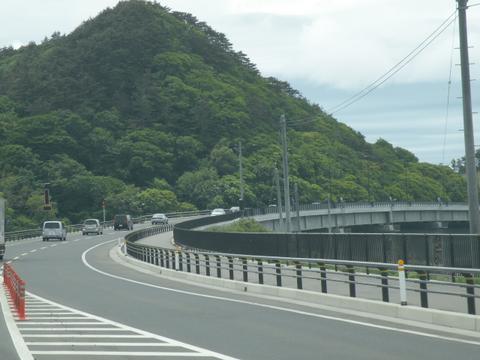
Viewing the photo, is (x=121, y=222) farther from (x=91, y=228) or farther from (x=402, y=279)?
(x=402, y=279)

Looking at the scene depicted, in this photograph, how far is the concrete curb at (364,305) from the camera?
15797 mm

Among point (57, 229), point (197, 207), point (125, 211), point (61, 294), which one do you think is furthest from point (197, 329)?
point (197, 207)

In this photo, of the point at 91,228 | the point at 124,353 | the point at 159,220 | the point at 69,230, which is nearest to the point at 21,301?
the point at 124,353

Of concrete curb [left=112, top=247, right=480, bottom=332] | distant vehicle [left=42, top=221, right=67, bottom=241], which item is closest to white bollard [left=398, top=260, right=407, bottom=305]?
concrete curb [left=112, top=247, right=480, bottom=332]

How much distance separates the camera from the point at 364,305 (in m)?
19.5

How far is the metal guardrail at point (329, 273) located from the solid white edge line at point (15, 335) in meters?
6.89

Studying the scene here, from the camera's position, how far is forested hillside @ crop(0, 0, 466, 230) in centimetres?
13875

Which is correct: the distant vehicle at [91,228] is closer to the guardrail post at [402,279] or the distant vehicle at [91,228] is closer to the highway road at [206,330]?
the highway road at [206,330]

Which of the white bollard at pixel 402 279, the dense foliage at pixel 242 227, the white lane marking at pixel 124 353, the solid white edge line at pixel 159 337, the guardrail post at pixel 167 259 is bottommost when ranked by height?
the dense foliage at pixel 242 227

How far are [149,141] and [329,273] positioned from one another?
13912 cm

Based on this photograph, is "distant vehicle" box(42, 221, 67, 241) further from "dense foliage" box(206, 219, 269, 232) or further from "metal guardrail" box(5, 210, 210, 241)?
"dense foliage" box(206, 219, 269, 232)

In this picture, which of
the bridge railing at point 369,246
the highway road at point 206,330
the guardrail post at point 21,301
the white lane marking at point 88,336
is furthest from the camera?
the bridge railing at point 369,246

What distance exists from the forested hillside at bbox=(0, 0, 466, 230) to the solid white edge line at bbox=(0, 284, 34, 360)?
9744 cm

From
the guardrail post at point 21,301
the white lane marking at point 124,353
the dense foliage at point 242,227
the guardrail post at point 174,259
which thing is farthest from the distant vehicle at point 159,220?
the white lane marking at point 124,353
